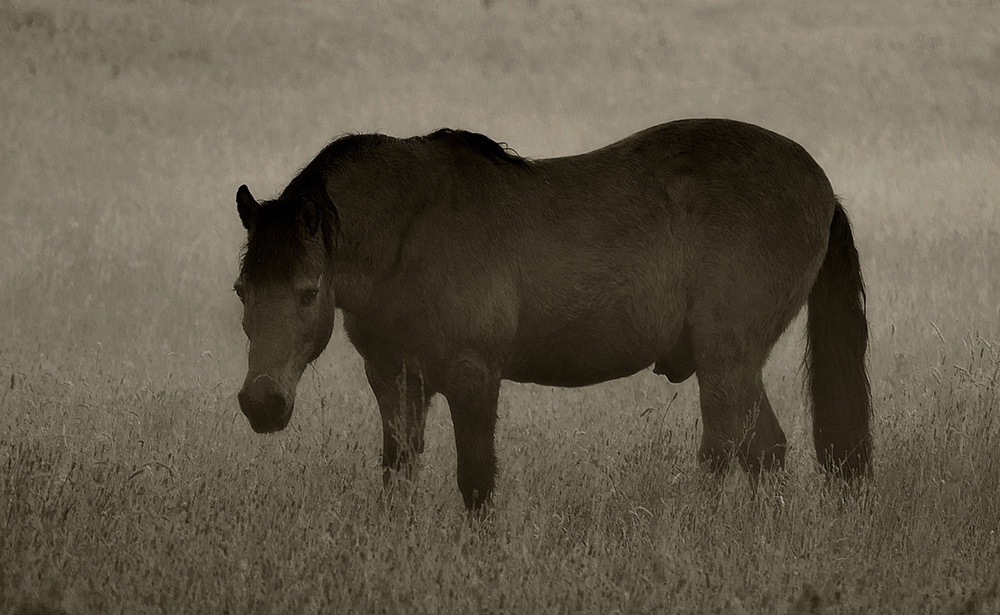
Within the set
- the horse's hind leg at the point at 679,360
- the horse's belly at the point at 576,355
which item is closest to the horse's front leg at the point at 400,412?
the horse's belly at the point at 576,355

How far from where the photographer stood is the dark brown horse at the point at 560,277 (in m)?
5.63

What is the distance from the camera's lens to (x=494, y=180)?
6.36 m

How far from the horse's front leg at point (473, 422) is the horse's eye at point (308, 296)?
2.88 ft

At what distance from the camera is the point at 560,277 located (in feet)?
21.2

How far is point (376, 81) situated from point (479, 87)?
2.04 metres

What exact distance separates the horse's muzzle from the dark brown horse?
0.01 m

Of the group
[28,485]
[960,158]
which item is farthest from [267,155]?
[28,485]

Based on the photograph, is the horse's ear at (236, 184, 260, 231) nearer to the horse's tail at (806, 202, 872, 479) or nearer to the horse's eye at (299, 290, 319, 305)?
the horse's eye at (299, 290, 319, 305)

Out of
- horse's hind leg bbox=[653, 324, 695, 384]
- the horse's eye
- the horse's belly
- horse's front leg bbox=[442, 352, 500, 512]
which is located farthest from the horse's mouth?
horse's hind leg bbox=[653, 324, 695, 384]

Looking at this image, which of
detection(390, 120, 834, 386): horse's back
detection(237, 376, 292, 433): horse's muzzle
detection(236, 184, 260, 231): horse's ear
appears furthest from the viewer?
detection(390, 120, 834, 386): horse's back

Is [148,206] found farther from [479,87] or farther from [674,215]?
[674,215]

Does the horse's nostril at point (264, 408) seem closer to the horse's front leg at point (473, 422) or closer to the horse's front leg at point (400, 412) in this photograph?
the horse's front leg at point (400, 412)

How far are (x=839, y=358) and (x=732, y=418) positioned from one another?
79cm

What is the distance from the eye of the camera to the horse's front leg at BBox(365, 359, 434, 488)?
6.12 metres
